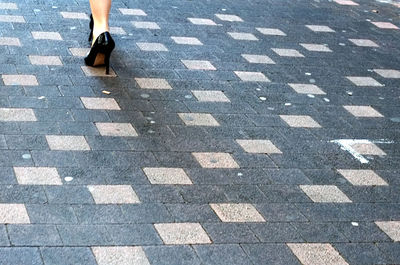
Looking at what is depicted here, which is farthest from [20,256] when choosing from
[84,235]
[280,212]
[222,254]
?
[280,212]

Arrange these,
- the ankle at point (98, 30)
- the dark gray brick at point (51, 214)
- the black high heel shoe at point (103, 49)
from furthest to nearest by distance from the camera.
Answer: the ankle at point (98, 30) → the black high heel shoe at point (103, 49) → the dark gray brick at point (51, 214)

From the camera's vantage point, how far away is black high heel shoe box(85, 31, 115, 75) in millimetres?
5875

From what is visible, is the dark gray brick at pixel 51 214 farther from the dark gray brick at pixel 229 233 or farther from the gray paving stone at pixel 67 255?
the dark gray brick at pixel 229 233

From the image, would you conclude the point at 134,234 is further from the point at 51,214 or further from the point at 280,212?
the point at 280,212

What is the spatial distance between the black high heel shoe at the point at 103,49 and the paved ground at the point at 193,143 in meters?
0.09

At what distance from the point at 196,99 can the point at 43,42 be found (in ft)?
4.90

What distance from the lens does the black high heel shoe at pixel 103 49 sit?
588cm

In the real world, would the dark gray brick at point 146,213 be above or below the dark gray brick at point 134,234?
below

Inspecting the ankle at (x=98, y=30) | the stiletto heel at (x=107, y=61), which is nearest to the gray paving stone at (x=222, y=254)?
the stiletto heel at (x=107, y=61)

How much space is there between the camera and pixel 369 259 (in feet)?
12.9

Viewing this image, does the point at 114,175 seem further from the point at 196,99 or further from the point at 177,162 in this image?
the point at 196,99

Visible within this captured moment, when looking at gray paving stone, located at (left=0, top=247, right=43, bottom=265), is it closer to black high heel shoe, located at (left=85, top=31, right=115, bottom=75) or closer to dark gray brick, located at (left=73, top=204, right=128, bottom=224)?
dark gray brick, located at (left=73, top=204, right=128, bottom=224)

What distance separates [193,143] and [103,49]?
1.30 metres

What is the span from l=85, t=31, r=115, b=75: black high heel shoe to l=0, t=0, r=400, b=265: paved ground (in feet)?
0.31
